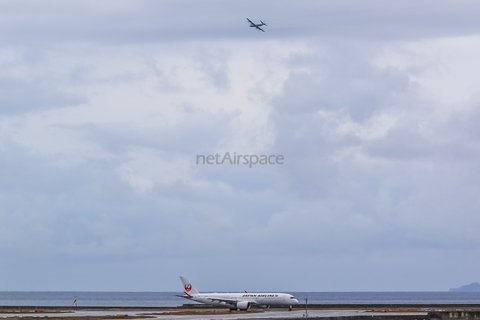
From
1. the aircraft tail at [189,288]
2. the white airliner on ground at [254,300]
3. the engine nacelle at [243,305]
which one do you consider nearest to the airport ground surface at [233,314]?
the engine nacelle at [243,305]

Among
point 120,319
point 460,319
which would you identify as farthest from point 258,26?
point 460,319

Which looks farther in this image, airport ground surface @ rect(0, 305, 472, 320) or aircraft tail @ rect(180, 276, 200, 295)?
aircraft tail @ rect(180, 276, 200, 295)

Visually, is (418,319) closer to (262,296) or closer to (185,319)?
(185,319)

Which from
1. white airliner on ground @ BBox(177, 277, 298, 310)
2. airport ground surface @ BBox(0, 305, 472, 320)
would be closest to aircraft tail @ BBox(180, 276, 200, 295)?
white airliner on ground @ BBox(177, 277, 298, 310)

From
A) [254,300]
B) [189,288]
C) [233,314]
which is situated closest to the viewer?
[233,314]

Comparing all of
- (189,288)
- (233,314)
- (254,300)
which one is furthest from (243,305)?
(189,288)

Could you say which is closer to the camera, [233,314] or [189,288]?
Answer: [233,314]

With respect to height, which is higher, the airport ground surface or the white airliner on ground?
the white airliner on ground

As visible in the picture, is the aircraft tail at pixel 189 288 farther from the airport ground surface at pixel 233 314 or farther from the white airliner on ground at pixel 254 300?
the airport ground surface at pixel 233 314

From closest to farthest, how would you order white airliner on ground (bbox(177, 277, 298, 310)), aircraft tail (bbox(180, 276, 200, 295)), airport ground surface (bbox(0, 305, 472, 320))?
airport ground surface (bbox(0, 305, 472, 320)) → white airliner on ground (bbox(177, 277, 298, 310)) → aircraft tail (bbox(180, 276, 200, 295))

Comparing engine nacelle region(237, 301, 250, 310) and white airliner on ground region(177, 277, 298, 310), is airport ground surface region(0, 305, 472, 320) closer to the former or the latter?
engine nacelle region(237, 301, 250, 310)

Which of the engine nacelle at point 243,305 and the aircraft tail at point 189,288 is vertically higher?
the aircraft tail at point 189,288

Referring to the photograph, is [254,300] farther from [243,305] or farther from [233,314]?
[233,314]

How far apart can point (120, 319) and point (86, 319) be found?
187 inches
